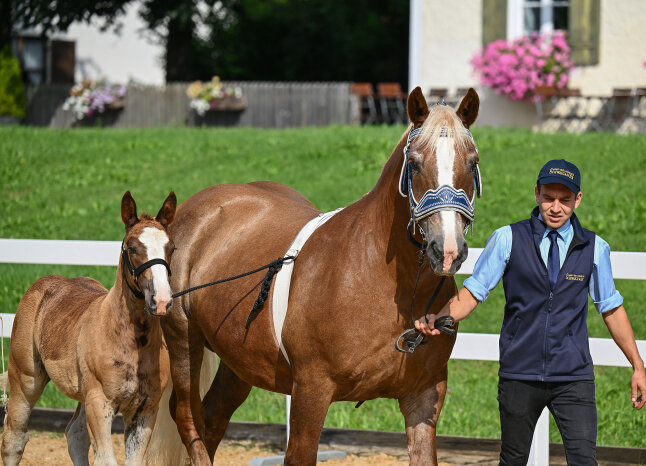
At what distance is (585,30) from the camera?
584 inches

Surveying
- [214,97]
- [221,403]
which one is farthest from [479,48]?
[221,403]

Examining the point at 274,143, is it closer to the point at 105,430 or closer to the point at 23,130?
the point at 23,130

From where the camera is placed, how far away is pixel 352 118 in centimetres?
1873

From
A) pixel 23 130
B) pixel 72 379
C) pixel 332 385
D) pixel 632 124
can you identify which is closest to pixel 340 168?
pixel 632 124

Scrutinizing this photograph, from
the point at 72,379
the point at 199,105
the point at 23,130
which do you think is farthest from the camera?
the point at 199,105

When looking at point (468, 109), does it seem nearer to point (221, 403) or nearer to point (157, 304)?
point (157, 304)

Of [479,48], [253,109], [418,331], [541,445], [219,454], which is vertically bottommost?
[219,454]

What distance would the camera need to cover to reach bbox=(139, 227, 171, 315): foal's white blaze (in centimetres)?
460

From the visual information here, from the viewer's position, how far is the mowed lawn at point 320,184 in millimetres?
7488

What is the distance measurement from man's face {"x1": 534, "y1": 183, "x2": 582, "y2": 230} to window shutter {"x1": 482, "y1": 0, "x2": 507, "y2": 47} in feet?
38.5

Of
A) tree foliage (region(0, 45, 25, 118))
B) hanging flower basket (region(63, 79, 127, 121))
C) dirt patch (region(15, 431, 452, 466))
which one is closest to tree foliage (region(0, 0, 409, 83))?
tree foliage (region(0, 45, 25, 118))

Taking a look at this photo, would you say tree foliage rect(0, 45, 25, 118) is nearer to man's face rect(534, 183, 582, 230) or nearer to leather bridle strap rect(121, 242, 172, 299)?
leather bridle strap rect(121, 242, 172, 299)

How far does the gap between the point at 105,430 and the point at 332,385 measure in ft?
4.60

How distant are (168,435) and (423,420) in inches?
79.9
